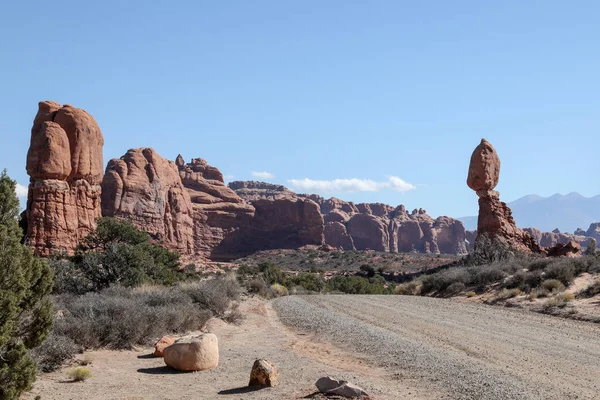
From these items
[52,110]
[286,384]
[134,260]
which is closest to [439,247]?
[52,110]

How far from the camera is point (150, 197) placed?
7662 centimetres

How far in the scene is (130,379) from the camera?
9.24m

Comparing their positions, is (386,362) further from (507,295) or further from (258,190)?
(258,190)

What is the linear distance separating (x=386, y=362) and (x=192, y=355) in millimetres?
3586

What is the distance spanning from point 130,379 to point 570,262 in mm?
22796

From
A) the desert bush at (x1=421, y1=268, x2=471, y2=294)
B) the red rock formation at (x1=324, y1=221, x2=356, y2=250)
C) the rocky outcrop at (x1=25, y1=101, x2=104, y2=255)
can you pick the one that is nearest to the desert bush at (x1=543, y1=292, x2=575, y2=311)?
the desert bush at (x1=421, y1=268, x2=471, y2=294)

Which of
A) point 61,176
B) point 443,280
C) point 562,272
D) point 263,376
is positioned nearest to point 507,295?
point 562,272

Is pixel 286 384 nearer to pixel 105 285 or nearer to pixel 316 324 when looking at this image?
pixel 316 324

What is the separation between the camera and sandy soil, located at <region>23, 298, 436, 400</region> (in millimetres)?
8203

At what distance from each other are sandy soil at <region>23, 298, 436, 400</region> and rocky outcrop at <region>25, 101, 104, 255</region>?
3397cm

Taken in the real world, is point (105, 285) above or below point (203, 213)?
below

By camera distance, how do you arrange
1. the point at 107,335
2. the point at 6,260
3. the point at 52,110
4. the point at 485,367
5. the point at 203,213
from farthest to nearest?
the point at 203,213 → the point at 52,110 → the point at 107,335 → the point at 485,367 → the point at 6,260

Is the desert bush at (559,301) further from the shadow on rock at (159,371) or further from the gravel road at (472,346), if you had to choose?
the shadow on rock at (159,371)

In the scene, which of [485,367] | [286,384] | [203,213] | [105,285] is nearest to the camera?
[286,384]
